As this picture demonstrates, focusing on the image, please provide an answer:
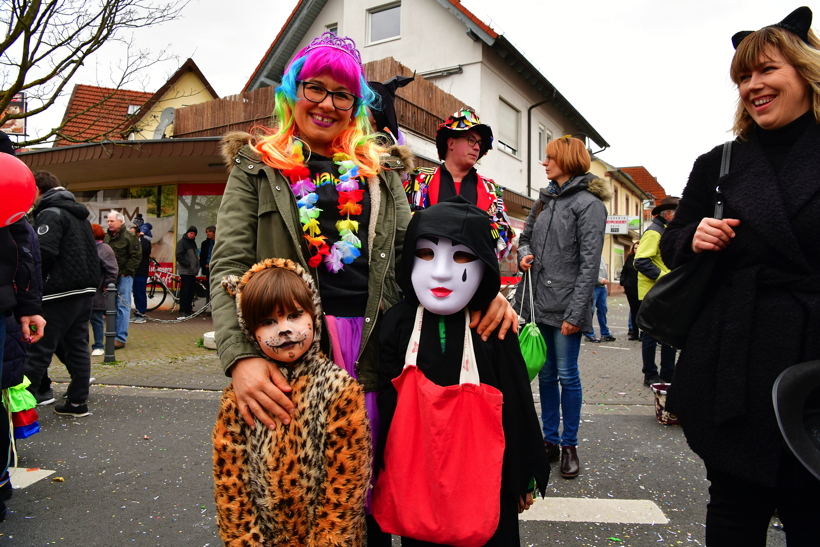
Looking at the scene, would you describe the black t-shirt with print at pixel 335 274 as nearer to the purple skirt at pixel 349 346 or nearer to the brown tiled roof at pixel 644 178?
the purple skirt at pixel 349 346

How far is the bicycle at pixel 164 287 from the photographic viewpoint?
42.4 feet

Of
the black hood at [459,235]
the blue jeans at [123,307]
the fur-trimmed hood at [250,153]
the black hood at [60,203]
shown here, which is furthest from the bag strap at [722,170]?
the blue jeans at [123,307]

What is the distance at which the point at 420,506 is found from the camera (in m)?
1.75

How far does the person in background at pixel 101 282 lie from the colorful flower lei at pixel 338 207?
225 inches

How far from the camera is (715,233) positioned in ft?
5.65

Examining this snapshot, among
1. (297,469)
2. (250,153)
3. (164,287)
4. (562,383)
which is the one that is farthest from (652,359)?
(164,287)

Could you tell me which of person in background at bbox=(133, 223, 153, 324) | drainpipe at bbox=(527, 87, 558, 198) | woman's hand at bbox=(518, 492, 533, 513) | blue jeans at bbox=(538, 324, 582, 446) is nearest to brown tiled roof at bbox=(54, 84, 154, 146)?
person in background at bbox=(133, 223, 153, 324)

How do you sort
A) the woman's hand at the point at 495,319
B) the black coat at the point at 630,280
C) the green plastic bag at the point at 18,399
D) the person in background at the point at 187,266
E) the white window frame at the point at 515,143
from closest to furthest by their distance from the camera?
the woman's hand at the point at 495,319 < the green plastic bag at the point at 18,399 < the black coat at the point at 630,280 < the person in background at the point at 187,266 < the white window frame at the point at 515,143

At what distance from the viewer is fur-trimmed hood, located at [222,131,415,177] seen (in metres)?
1.86

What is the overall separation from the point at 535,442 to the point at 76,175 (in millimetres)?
14621

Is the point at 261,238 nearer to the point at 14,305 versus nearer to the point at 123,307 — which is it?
the point at 14,305

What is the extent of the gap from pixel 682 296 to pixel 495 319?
626 mm

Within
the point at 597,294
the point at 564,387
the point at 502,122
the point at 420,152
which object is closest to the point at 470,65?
the point at 502,122

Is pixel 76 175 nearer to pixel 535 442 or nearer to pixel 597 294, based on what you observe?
pixel 597 294
